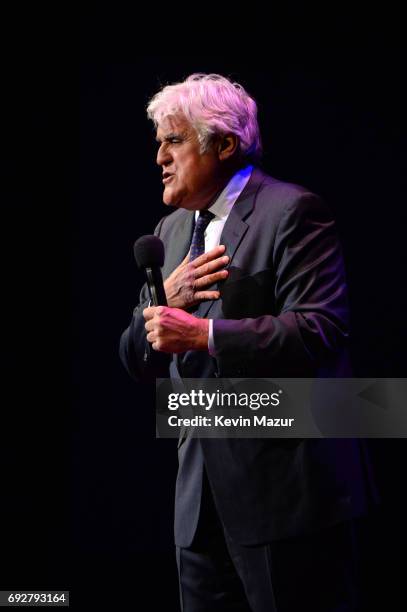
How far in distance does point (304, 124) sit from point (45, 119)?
104cm

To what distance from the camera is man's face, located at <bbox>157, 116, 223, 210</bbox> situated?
190cm

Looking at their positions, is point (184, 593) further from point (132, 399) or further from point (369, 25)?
point (369, 25)

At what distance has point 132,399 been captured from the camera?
291cm

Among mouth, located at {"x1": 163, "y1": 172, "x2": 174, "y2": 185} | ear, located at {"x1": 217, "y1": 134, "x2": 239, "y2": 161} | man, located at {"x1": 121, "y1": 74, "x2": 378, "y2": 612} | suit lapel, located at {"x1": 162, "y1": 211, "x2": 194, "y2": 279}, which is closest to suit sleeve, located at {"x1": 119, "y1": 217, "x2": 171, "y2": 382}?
man, located at {"x1": 121, "y1": 74, "x2": 378, "y2": 612}

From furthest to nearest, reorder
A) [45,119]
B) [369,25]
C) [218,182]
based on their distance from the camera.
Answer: [45,119], [369,25], [218,182]

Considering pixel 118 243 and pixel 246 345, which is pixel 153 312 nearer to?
pixel 246 345

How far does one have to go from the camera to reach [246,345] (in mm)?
1575

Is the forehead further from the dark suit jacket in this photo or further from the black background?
the black background

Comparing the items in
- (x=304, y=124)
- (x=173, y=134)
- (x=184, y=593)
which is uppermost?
(x=304, y=124)

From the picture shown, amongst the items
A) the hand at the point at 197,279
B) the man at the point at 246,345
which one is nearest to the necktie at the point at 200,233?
the man at the point at 246,345

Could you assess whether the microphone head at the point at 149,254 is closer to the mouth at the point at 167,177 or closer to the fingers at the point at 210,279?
the fingers at the point at 210,279

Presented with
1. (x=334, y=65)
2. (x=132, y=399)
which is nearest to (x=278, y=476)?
(x=132, y=399)

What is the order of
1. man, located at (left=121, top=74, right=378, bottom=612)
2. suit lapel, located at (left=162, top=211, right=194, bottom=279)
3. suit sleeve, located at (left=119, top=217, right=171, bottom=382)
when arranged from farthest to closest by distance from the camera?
1. suit lapel, located at (left=162, top=211, right=194, bottom=279)
2. suit sleeve, located at (left=119, top=217, right=171, bottom=382)
3. man, located at (left=121, top=74, right=378, bottom=612)

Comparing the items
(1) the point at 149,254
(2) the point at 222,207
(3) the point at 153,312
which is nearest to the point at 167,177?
(2) the point at 222,207
